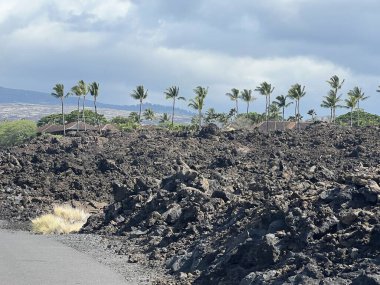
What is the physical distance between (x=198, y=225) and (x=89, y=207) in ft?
84.8

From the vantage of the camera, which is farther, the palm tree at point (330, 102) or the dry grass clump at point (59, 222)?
the palm tree at point (330, 102)

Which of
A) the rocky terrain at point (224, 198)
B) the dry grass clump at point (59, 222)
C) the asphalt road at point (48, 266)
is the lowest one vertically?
the dry grass clump at point (59, 222)

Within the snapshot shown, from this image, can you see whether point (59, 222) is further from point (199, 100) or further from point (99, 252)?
point (199, 100)

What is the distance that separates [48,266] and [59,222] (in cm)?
1786

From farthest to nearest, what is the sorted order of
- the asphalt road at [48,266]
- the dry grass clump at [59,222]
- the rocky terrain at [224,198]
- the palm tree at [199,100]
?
the palm tree at [199,100]
the dry grass clump at [59,222]
the asphalt road at [48,266]
the rocky terrain at [224,198]

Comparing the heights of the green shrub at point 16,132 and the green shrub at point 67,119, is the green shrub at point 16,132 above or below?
below

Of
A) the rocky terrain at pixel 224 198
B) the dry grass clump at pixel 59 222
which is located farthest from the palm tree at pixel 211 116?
the dry grass clump at pixel 59 222

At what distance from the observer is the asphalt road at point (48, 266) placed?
25.3 m

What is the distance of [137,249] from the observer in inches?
A: 1313

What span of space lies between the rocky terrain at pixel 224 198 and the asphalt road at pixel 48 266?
2.35 metres

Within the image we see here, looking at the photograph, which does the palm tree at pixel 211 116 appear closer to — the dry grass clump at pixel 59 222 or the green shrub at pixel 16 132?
the green shrub at pixel 16 132

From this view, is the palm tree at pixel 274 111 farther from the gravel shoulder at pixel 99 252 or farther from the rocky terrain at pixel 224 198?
the gravel shoulder at pixel 99 252

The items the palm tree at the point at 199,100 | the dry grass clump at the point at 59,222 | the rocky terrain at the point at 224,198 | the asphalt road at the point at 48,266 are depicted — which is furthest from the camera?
the palm tree at the point at 199,100

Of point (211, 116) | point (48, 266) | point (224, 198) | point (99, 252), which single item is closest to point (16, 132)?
point (211, 116)
